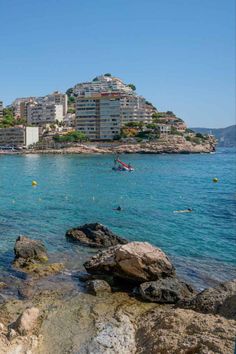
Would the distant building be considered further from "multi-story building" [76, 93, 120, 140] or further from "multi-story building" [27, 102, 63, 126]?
"multi-story building" [27, 102, 63, 126]

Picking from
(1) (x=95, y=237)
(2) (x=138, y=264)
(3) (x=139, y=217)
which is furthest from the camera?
(3) (x=139, y=217)

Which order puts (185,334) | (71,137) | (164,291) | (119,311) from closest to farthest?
(185,334) → (119,311) → (164,291) → (71,137)

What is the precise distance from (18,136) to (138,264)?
5818 inches

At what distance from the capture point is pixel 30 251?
18.8 meters

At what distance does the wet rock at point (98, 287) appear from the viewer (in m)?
14.5

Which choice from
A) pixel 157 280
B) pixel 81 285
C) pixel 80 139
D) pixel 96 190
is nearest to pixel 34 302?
pixel 81 285

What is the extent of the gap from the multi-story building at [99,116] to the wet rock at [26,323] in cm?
14931

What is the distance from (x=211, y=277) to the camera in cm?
1773

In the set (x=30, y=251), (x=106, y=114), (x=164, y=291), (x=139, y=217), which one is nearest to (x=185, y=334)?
(x=164, y=291)

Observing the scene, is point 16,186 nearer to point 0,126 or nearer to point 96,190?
point 96,190

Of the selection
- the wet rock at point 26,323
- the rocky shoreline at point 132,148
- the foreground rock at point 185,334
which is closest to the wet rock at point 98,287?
the foreground rock at point 185,334

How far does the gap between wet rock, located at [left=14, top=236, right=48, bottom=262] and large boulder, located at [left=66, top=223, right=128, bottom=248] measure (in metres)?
3.18

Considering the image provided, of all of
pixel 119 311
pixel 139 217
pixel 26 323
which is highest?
pixel 26 323

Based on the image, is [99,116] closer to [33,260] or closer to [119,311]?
[33,260]
